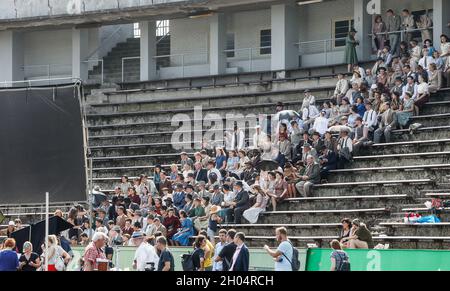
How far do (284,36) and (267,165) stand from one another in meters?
10.6

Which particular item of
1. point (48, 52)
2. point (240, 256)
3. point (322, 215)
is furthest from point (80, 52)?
point (240, 256)

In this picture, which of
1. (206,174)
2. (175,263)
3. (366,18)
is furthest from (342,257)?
(366,18)

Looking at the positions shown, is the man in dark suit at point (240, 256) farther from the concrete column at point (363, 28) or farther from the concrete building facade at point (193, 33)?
the concrete column at point (363, 28)

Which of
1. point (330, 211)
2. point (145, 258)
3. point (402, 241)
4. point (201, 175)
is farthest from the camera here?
point (201, 175)

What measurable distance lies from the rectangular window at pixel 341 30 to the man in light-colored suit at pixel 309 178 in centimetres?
1105

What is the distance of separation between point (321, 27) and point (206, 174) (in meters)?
10.7

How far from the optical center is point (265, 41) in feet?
140

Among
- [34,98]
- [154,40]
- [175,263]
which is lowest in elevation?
[175,263]

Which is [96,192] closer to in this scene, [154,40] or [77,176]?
[77,176]

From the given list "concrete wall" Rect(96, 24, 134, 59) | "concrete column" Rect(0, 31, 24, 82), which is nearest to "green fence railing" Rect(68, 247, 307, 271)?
"concrete wall" Rect(96, 24, 134, 59)

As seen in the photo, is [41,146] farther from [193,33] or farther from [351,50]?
[193,33]

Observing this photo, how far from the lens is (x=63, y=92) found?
26766 mm

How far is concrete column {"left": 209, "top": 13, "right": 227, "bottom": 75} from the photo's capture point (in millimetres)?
42375

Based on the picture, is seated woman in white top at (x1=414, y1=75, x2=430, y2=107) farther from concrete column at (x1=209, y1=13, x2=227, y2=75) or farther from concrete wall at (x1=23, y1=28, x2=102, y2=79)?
concrete wall at (x1=23, y1=28, x2=102, y2=79)
